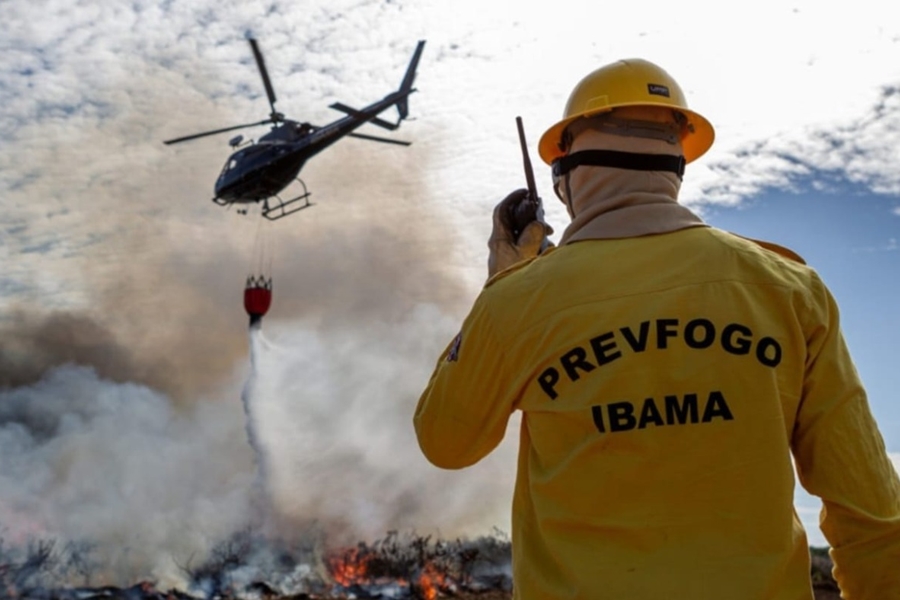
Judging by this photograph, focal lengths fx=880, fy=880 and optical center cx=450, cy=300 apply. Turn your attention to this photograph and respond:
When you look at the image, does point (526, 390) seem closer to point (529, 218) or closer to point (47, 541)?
point (529, 218)

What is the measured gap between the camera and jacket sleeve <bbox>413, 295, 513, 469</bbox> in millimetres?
2334

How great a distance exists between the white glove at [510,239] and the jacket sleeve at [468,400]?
56cm

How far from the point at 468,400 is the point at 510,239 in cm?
79

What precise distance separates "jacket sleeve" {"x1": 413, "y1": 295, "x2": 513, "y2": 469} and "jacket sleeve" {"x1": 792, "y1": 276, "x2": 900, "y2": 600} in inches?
30.7

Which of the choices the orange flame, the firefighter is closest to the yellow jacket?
the firefighter

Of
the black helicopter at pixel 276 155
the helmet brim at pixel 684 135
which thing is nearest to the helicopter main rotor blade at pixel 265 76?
the black helicopter at pixel 276 155

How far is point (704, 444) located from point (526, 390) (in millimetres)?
465

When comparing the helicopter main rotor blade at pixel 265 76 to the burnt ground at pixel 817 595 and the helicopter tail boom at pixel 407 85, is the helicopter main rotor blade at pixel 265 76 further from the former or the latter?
the burnt ground at pixel 817 595

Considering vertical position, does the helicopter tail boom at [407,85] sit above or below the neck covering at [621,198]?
above

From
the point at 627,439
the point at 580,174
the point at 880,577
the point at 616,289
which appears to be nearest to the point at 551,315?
the point at 616,289

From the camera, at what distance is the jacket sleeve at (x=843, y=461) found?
2.17 metres

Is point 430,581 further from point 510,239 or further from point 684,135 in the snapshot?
point 684,135

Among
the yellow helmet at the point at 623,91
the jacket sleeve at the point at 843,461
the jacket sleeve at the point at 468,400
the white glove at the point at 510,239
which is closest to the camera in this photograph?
the jacket sleeve at the point at 843,461

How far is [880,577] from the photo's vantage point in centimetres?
214
